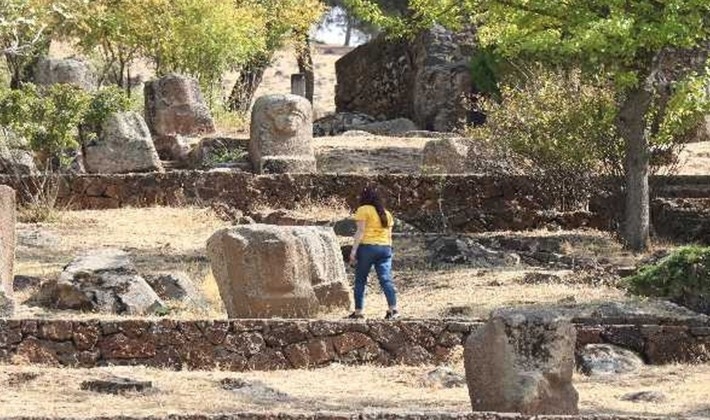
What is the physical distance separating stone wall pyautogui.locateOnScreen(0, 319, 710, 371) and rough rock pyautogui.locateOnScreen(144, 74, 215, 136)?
20877 millimetres

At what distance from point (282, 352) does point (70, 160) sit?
49.7 ft

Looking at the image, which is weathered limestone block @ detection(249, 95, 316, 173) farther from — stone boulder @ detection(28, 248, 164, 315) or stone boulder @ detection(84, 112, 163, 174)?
stone boulder @ detection(28, 248, 164, 315)

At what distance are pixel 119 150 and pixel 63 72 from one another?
13.2 m

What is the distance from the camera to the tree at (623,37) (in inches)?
938

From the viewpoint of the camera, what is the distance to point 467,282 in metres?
21.7

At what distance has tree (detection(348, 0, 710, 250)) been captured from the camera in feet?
78.2

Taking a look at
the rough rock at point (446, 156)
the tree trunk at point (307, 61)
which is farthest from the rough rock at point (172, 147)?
the tree trunk at point (307, 61)

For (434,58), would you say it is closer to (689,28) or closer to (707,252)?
(689,28)

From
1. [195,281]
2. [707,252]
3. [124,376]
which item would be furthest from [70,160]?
[124,376]

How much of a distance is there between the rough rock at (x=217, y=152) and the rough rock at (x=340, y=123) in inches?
330

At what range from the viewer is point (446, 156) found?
32906mm

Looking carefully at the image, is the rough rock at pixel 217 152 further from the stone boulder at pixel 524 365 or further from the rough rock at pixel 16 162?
the stone boulder at pixel 524 365

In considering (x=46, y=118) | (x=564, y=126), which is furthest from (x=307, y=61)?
(x=564, y=126)

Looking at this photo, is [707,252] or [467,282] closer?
[707,252]
